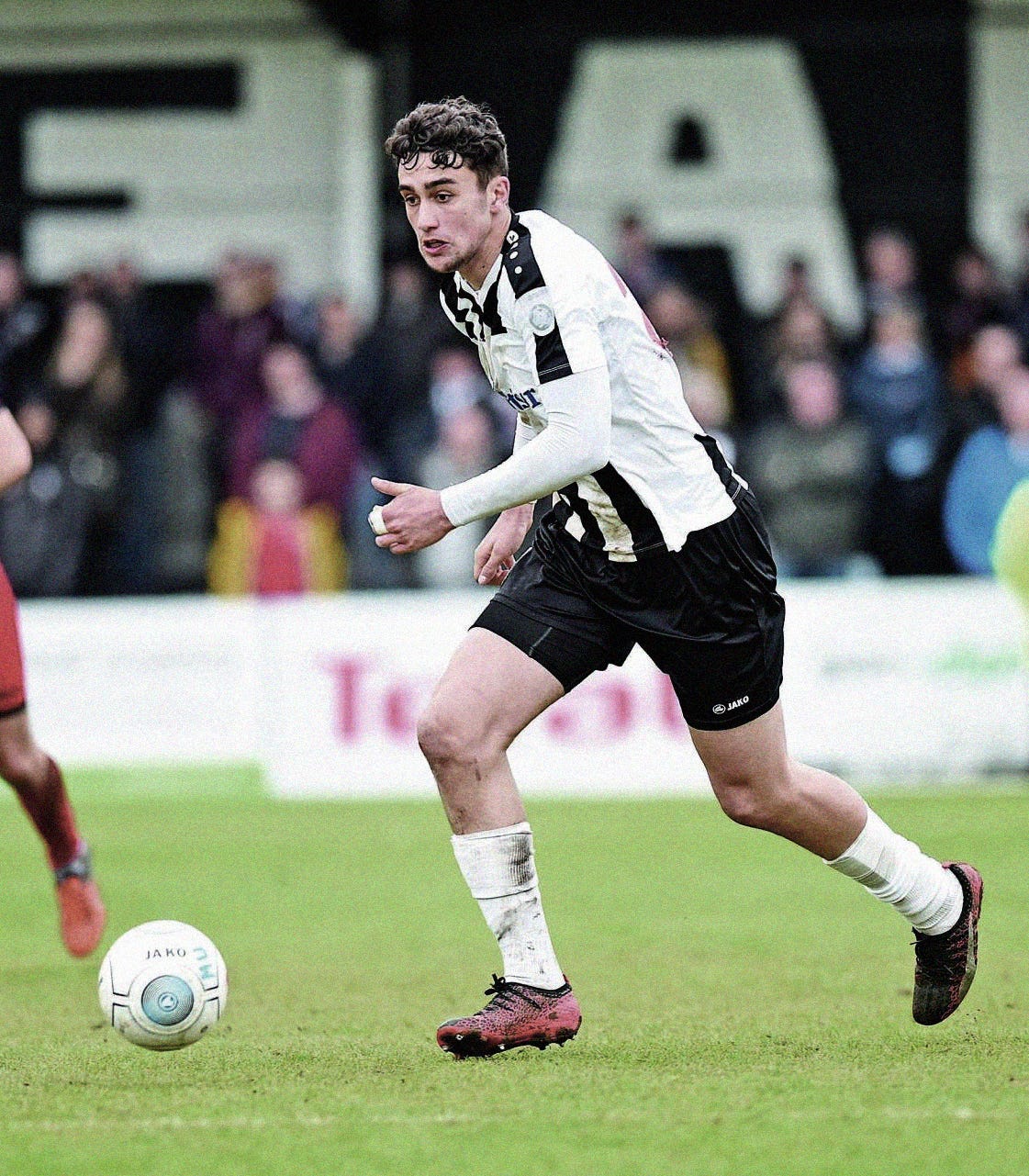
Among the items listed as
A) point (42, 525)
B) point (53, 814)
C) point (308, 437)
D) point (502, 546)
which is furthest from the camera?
point (42, 525)

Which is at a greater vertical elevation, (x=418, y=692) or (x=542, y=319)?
(x=542, y=319)

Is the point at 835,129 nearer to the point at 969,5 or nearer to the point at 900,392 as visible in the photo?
the point at 969,5

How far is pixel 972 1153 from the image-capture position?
13.0ft

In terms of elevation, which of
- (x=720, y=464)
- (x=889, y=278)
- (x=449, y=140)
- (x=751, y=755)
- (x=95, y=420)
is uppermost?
(x=449, y=140)

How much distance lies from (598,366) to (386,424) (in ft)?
33.7

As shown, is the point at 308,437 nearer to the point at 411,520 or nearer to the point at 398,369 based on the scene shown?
the point at 398,369

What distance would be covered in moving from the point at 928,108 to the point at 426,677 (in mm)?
8827

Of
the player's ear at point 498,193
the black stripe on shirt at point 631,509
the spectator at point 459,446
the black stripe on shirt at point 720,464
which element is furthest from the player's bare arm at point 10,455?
the spectator at point 459,446

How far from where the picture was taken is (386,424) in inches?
596

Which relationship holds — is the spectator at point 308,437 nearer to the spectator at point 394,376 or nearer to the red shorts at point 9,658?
the spectator at point 394,376

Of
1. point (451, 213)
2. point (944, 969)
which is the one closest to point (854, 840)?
point (944, 969)

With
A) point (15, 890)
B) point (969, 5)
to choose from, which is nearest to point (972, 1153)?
point (15, 890)

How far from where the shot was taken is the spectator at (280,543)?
46.3ft

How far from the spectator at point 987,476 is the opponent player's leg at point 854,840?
773cm
